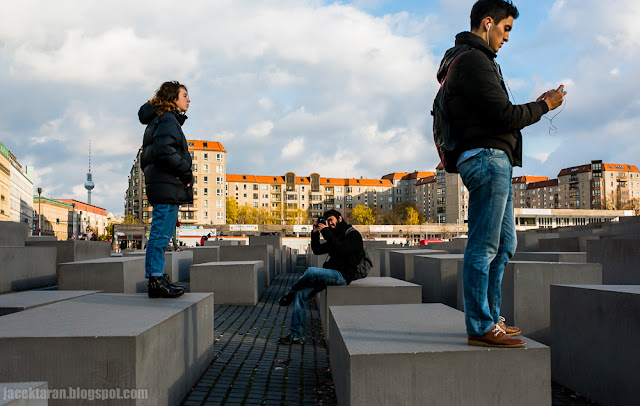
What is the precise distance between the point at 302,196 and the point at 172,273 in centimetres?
14565

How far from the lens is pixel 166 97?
4887mm

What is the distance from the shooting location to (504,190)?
2.93m

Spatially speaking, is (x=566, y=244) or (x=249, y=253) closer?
(x=566, y=244)

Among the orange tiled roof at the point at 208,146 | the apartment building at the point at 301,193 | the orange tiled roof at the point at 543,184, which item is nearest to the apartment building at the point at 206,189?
the orange tiled roof at the point at 208,146

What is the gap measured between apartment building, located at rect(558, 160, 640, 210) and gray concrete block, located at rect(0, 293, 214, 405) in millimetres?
171726

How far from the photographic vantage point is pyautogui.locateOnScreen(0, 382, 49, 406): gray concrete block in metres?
1.69

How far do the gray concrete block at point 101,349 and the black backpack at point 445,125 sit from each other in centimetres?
220

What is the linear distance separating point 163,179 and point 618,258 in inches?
244

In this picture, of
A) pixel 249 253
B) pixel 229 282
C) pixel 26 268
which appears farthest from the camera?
pixel 249 253

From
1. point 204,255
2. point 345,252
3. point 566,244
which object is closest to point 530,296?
point 345,252

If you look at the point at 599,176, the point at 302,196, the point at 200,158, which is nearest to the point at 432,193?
the point at 302,196

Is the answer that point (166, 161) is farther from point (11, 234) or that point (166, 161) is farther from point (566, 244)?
point (566, 244)

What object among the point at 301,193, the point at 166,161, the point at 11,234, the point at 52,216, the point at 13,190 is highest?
the point at 301,193

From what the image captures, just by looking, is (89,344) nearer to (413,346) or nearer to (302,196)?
(413,346)
